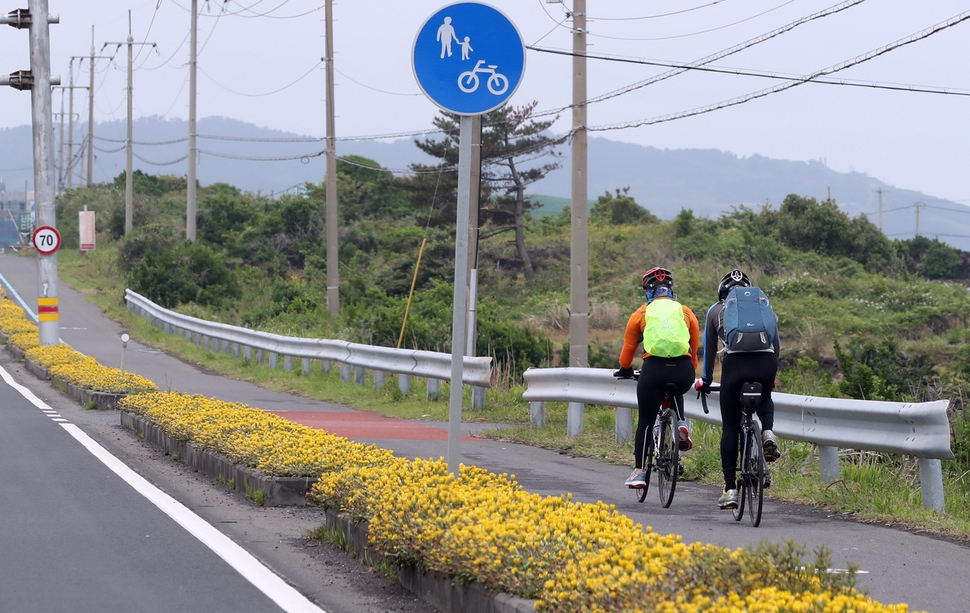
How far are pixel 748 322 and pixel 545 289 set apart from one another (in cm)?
4187

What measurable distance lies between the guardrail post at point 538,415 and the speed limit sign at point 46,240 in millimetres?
12886

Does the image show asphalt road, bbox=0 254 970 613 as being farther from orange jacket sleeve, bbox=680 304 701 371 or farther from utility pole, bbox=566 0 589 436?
utility pole, bbox=566 0 589 436

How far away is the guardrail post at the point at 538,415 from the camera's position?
14.0m

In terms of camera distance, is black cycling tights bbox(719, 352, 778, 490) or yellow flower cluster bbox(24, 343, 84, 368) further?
yellow flower cluster bbox(24, 343, 84, 368)

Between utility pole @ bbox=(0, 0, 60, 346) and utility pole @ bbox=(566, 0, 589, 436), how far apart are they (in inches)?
442

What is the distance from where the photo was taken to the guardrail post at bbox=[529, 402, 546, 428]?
13977mm

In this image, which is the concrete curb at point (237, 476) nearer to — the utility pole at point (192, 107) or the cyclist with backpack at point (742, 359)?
the cyclist with backpack at point (742, 359)

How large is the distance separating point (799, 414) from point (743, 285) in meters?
1.72

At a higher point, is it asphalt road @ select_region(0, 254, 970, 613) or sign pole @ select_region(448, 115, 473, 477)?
sign pole @ select_region(448, 115, 473, 477)

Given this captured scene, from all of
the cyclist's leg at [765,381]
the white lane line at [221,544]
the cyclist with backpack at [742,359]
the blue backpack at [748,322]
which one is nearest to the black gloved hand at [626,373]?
the cyclist with backpack at [742,359]

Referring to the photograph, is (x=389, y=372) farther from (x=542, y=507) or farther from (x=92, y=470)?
(x=542, y=507)

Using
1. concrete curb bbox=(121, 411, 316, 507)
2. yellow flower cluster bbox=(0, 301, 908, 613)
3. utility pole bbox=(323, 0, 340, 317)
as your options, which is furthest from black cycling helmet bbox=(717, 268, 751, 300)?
utility pole bbox=(323, 0, 340, 317)

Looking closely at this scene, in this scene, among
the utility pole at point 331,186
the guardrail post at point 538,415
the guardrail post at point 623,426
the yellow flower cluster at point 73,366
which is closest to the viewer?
the guardrail post at point 623,426

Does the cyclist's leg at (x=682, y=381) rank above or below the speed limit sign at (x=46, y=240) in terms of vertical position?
below
